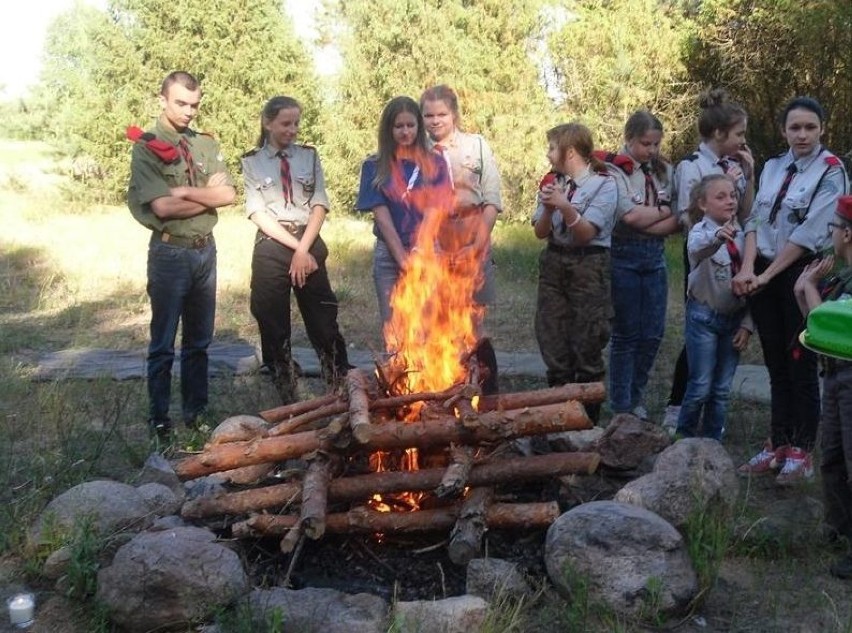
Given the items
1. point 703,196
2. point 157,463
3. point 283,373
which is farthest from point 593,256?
point 157,463

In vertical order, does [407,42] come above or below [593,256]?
above

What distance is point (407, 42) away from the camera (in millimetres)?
20766

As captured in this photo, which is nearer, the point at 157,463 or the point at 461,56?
the point at 157,463

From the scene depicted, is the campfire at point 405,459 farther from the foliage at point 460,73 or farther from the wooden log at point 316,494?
the foliage at point 460,73

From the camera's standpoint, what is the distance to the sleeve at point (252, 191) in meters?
6.24

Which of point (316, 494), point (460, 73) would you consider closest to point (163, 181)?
point (316, 494)

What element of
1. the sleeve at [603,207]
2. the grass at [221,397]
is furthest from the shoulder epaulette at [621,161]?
the grass at [221,397]

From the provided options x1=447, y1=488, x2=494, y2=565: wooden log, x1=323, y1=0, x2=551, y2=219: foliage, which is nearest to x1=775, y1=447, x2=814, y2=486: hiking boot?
x1=447, y1=488, x2=494, y2=565: wooden log

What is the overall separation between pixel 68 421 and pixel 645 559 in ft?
13.4

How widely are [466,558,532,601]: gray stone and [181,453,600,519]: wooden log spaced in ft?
1.80

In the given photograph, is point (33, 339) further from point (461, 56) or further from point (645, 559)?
point (461, 56)

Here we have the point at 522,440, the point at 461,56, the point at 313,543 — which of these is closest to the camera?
the point at 313,543

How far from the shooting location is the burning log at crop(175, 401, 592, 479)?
4.18 metres

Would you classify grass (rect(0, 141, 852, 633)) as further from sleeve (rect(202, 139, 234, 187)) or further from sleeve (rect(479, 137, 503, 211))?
sleeve (rect(479, 137, 503, 211))
